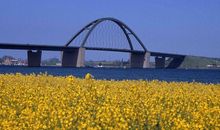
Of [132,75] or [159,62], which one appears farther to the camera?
[159,62]

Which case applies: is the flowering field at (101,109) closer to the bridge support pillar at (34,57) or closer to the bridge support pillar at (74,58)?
the bridge support pillar at (34,57)

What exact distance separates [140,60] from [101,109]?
10031 centimetres

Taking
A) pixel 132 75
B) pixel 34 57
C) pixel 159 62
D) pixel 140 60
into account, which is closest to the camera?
pixel 132 75

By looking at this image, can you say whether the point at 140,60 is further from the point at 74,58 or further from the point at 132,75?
the point at 132,75

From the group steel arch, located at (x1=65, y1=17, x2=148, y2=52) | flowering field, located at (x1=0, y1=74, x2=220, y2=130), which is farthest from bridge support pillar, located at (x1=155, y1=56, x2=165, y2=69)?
flowering field, located at (x1=0, y1=74, x2=220, y2=130)

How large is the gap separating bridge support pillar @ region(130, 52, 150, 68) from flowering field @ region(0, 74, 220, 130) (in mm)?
92158

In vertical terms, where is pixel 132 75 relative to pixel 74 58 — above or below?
below

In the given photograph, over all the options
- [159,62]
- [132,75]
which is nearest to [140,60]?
[159,62]

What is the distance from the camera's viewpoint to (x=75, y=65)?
102 m

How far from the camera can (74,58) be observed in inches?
3922

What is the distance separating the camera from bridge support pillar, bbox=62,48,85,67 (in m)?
97.8

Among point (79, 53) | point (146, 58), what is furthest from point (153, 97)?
point (146, 58)

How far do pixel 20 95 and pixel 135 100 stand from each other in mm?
2803

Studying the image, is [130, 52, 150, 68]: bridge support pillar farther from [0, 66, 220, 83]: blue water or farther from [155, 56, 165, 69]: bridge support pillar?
[0, 66, 220, 83]: blue water
